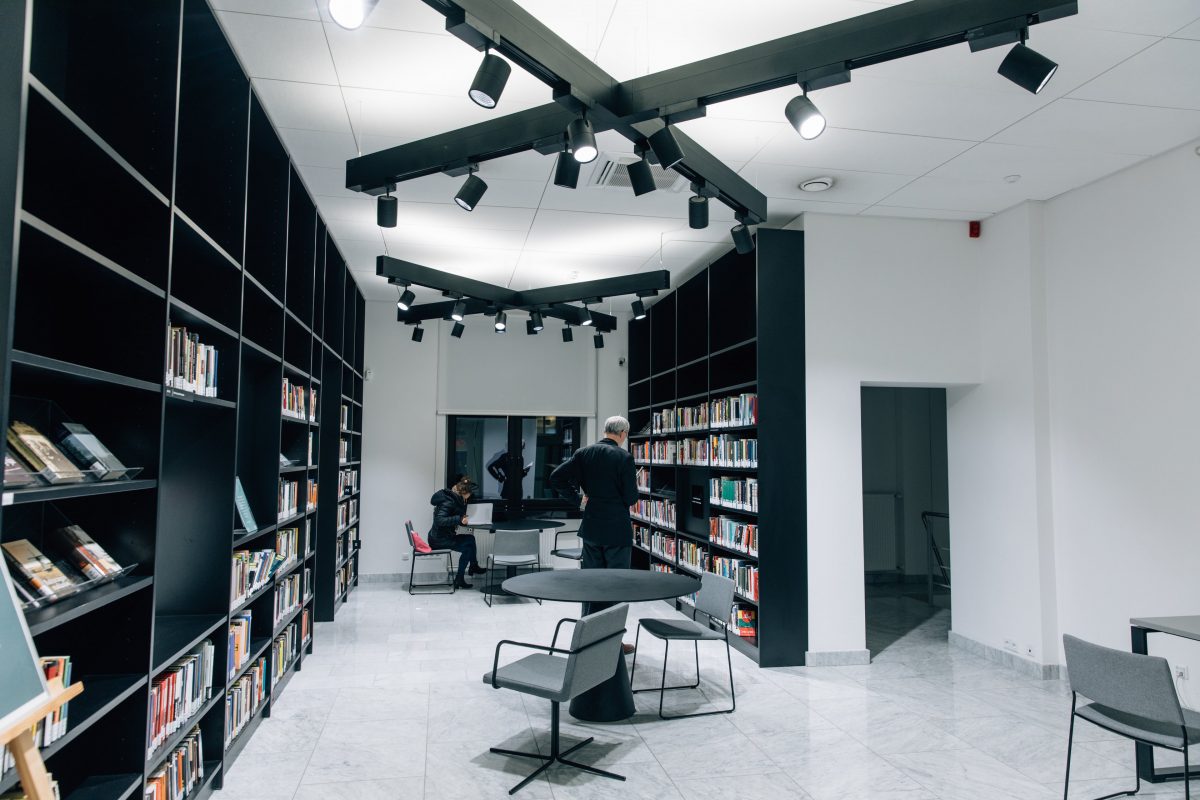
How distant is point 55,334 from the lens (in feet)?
7.83

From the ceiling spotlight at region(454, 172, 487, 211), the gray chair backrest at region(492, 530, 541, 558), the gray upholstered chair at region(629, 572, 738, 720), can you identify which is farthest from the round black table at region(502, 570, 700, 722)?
the gray chair backrest at region(492, 530, 541, 558)

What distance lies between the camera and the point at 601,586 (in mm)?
4195

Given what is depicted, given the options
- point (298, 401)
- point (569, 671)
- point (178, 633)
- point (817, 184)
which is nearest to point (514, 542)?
point (298, 401)

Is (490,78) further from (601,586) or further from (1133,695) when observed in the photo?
(1133,695)

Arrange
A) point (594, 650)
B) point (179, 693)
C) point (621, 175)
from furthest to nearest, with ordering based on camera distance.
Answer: point (621, 175) → point (594, 650) → point (179, 693)

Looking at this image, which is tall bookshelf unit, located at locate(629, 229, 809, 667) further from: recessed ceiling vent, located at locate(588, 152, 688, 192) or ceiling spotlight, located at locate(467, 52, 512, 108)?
ceiling spotlight, located at locate(467, 52, 512, 108)

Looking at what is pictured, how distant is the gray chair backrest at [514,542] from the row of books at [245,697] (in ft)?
11.6

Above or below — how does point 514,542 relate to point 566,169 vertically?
below

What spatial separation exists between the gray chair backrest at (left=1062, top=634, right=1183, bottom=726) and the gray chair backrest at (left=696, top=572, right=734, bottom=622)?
1846mm

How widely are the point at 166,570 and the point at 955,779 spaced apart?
147 inches

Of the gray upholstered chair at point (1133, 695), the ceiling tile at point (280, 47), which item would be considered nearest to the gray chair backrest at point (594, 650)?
the gray upholstered chair at point (1133, 695)

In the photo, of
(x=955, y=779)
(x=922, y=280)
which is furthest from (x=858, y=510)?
(x=955, y=779)

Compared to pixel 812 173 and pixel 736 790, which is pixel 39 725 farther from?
pixel 812 173

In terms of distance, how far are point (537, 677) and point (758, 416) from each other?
107 inches
